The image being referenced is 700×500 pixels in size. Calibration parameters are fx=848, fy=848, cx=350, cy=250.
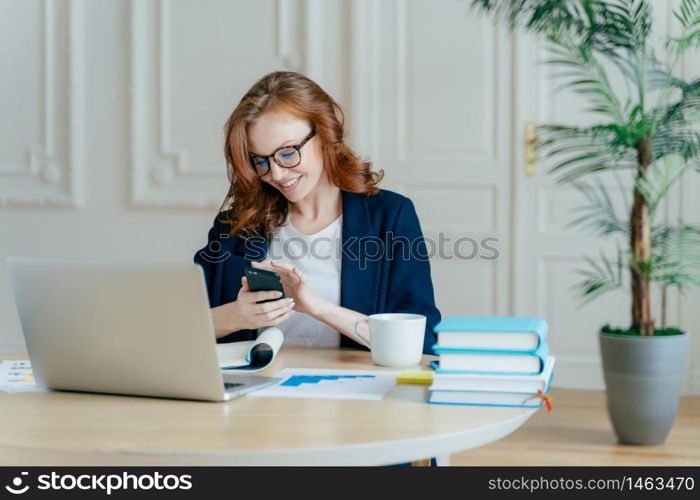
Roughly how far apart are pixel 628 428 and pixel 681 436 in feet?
0.98

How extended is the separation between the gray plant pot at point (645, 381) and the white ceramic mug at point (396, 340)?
164cm

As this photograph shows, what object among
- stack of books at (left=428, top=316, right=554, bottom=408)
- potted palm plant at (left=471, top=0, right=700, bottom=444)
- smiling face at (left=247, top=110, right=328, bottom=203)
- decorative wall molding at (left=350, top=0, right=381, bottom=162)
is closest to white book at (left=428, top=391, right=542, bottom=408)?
stack of books at (left=428, top=316, right=554, bottom=408)

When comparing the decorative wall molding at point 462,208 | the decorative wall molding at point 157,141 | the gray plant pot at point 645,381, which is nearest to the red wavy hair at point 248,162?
the gray plant pot at point 645,381

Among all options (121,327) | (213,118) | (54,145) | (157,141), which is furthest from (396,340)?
(54,145)

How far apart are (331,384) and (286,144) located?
0.81 metres

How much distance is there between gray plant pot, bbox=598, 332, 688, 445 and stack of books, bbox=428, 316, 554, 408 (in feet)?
5.99

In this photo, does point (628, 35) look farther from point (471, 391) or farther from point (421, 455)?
point (421, 455)

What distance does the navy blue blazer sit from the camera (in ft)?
6.59

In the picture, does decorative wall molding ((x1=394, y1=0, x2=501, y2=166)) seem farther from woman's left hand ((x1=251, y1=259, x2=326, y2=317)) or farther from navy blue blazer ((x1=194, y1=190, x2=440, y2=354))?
woman's left hand ((x1=251, y1=259, x2=326, y2=317))

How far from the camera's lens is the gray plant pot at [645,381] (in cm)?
293

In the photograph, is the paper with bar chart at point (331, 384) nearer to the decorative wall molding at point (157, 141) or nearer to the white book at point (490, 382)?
the white book at point (490, 382)

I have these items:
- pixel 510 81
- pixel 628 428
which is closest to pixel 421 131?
pixel 510 81

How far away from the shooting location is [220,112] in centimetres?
419

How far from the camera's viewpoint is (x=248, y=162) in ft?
6.79
